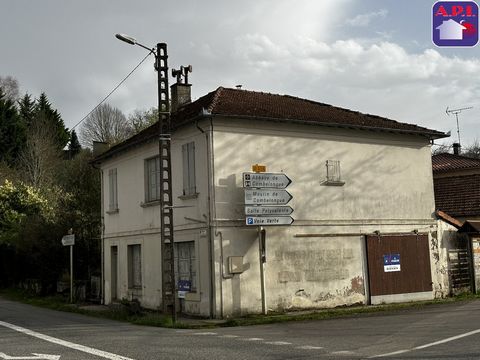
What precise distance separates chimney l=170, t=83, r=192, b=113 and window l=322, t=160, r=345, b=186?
6.60 meters

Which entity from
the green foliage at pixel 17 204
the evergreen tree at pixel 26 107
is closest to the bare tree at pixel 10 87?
the evergreen tree at pixel 26 107

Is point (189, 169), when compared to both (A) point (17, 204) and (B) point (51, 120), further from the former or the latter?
(B) point (51, 120)

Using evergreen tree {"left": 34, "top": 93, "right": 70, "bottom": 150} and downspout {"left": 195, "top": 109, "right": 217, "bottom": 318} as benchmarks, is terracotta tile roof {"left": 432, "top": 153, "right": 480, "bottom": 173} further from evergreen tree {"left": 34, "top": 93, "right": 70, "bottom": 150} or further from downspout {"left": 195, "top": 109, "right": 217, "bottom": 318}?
evergreen tree {"left": 34, "top": 93, "right": 70, "bottom": 150}

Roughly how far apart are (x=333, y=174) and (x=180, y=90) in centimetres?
719

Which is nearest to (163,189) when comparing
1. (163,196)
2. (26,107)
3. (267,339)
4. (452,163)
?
(163,196)

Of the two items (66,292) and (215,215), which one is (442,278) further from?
(66,292)

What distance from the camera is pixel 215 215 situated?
1750cm

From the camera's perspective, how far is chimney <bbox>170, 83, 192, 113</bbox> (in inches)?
910

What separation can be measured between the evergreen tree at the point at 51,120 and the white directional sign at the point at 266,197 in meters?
42.9

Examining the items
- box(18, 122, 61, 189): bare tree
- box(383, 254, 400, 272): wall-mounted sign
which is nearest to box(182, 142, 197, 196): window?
box(383, 254, 400, 272): wall-mounted sign

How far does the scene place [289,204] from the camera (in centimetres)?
1889

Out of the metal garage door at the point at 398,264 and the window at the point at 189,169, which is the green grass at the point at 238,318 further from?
the window at the point at 189,169

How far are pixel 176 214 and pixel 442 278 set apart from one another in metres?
10.0

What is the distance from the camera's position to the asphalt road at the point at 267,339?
10.3 metres
